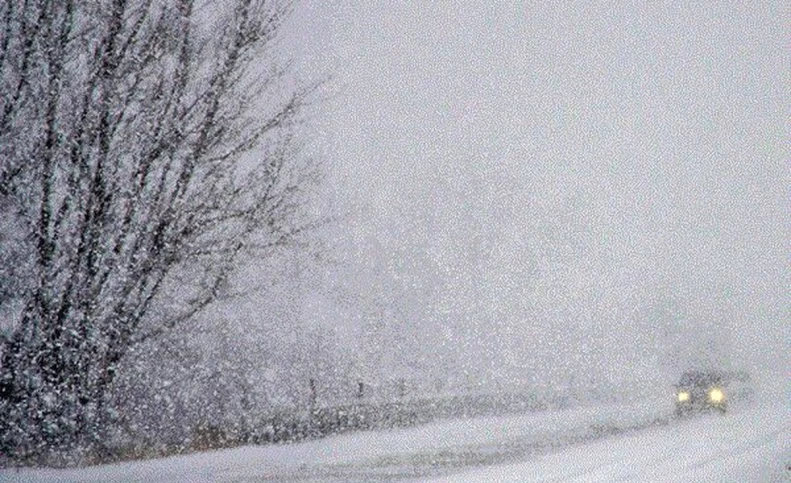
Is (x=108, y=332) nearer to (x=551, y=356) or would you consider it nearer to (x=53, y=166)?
(x=53, y=166)

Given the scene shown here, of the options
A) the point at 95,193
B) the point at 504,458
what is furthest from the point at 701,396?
the point at 95,193

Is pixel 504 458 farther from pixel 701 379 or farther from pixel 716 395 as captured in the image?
pixel 701 379

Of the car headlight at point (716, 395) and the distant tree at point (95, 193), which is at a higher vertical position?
the distant tree at point (95, 193)

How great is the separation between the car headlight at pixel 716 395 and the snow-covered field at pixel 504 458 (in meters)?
5.55

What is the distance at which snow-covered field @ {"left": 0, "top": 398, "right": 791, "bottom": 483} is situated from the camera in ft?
41.6

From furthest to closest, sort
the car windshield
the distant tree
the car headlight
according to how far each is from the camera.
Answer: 1. the car windshield
2. the car headlight
3. the distant tree

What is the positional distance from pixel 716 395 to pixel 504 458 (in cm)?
1796

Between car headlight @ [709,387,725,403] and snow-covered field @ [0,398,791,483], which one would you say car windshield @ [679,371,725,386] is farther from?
snow-covered field @ [0,398,791,483]

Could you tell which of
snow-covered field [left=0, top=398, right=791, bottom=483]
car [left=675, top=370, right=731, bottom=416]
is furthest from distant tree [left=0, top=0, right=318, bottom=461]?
car [left=675, top=370, right=731, bottom=416]

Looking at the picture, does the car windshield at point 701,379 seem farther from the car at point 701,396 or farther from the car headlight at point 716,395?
the car headlight at point 716,395

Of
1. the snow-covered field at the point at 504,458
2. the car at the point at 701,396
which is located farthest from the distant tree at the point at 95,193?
the car at the point at 701,396

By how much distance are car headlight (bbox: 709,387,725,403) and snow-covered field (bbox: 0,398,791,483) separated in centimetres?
555

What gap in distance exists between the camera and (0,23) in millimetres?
8773

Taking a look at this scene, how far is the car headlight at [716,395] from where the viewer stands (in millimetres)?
31234
